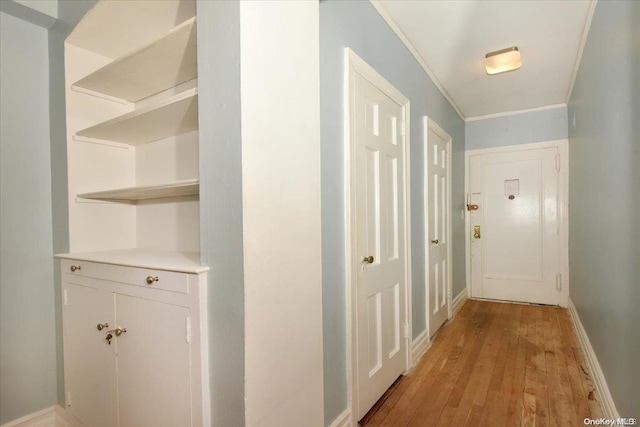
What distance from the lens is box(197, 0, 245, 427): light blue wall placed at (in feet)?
3.29

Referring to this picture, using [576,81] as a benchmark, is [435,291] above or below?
below

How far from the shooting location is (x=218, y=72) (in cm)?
105

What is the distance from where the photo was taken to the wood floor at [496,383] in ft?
5.88

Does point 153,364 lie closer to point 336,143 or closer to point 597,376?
point 336,143

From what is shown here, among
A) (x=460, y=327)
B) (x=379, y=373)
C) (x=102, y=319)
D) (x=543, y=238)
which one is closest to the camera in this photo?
(x=102, y=319)

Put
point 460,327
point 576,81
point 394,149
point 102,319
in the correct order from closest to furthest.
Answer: point 102,319 < point 394,149 < point 576,81 < point 460,327

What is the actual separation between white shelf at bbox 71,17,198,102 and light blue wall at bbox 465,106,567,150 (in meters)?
3.86

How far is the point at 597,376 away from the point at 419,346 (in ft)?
3.64

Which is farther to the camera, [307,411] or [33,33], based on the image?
[33,33]

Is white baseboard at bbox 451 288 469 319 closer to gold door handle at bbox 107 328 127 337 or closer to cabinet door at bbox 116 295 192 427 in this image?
cabinet door at bbox 116 295 192 427

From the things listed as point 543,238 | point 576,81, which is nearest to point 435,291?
point 543,238

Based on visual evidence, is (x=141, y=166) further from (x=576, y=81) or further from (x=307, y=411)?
(x=576, y=81)

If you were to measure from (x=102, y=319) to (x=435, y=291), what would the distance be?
263 centimetres

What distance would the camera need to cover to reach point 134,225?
206 cm
